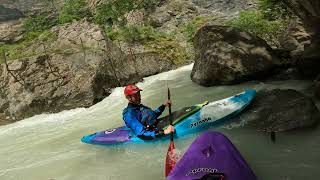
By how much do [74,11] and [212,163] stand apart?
66.6 ft

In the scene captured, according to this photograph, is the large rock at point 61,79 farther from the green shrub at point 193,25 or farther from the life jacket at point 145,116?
the green shrub at point 193,25

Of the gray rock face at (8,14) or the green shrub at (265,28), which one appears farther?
the gray rock face at (8,14)

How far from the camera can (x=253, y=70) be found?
28.8 feet

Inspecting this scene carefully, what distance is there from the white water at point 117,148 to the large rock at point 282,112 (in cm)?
14

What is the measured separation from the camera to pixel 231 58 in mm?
8859

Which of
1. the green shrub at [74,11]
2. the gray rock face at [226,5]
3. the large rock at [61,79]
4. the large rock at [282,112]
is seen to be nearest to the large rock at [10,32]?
the green shrub at [74,11]

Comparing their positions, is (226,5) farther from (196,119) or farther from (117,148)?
(117,148)

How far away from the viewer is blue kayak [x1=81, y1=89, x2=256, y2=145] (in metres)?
6.18

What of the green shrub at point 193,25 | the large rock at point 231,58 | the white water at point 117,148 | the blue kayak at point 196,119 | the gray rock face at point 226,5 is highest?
the gray rock face at point 226,5

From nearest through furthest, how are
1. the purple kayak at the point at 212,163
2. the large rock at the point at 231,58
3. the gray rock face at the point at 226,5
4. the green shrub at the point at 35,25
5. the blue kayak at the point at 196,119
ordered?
the purple kayak at the point at 212,163 → the blue kayak at the point at 196,119 → the large rock at the point at 231,58 → the green shrub at the point at 35,25 → the gray rock face at the point at 226,5

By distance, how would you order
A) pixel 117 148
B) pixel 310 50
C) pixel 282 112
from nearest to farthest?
pixel 282 112 → pixel 117 148 → pixel 310 50

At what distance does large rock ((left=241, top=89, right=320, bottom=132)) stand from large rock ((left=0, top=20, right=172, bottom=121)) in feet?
18.7

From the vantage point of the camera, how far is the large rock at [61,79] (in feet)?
35.5

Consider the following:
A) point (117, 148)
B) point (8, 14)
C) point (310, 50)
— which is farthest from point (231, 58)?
point (8, 14)
